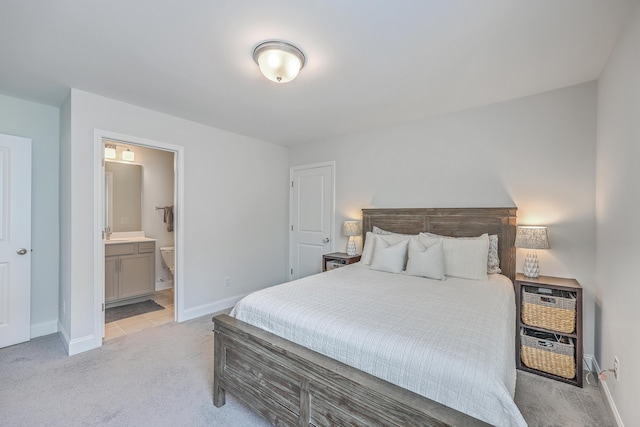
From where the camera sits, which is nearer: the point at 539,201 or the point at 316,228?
the point at 539,201

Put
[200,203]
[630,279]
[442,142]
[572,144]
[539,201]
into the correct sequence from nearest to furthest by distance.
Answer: [630,279], [572,144], [539,201], [442,142], [200,203]

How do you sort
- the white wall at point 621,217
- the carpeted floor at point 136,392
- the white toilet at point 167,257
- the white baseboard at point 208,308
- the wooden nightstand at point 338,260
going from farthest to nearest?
1. the white toilet at point 167,257
2. the wooden nightstand at point 338,260
3. the white baseboard at point 208,308
4. the carpeted floor at point 136,392
5. the white wall at point 621,217

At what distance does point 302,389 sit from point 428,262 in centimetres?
159

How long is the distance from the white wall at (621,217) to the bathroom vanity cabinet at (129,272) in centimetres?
491

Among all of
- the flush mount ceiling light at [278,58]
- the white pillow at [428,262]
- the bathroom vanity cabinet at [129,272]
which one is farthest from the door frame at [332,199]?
the flush mount ceiling light at [278,58]

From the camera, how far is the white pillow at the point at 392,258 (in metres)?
2.77

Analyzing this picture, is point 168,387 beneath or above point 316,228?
beneath

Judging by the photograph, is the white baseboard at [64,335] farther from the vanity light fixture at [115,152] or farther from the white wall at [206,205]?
the vanity light fixture at [115,152]

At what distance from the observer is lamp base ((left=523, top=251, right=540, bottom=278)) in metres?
2.48

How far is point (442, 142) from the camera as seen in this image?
3.21 meters

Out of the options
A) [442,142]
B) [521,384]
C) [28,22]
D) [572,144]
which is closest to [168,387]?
[28,22]

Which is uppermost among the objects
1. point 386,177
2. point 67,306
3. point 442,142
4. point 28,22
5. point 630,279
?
point 28,22

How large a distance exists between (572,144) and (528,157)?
322 mm

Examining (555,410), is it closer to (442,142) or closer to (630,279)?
(630,279)
